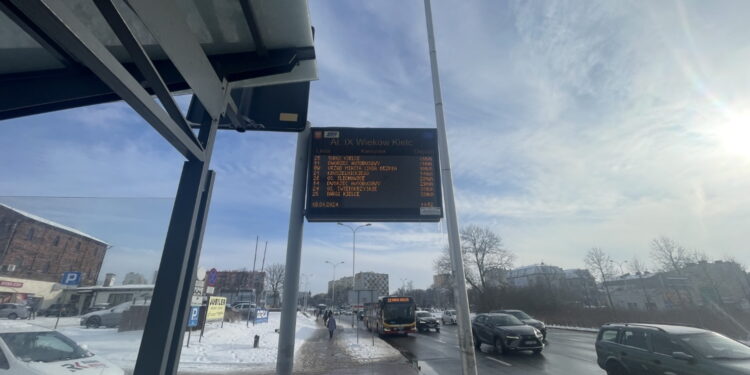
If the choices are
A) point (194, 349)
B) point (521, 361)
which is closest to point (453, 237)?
point (521, 361)

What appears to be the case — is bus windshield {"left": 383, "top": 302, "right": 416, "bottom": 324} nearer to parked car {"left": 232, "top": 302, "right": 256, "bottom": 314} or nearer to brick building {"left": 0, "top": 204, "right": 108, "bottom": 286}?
parked car {"left": 232, "top": 302, "right": 256, "bottom": 314}

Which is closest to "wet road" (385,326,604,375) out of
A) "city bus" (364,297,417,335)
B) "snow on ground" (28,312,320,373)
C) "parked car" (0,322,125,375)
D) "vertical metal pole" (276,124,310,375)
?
"snow on ground" (28,312,320,373)

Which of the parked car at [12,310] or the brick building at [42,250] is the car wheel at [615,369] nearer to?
the brick building at [42,250]

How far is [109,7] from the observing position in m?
1.30

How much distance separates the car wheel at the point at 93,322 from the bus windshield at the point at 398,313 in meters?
21.6

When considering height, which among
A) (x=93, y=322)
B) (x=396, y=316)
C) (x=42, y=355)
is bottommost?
(x=396, y=316)

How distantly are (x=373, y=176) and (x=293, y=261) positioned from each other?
2.29 meters

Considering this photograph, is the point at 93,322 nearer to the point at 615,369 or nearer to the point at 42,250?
the point at 42,250

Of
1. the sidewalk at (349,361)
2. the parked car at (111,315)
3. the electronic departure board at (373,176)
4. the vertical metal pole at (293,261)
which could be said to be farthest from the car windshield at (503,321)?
the parked car at (111,315)

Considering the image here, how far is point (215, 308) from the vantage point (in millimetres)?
21141

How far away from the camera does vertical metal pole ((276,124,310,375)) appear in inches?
198

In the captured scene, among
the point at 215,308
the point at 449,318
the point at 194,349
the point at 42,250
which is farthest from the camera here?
the point at 449,318

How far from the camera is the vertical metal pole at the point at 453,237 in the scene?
13.9 ft

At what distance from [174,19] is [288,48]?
96 cm
